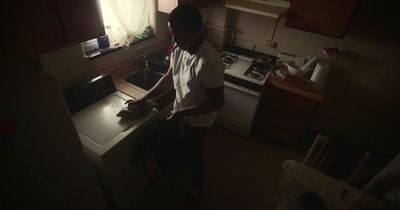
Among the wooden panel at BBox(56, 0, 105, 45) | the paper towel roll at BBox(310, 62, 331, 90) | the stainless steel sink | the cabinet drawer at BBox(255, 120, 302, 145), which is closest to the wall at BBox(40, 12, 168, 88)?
the stainless steel sink

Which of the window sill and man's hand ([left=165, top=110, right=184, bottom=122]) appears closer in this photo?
man's hand ([left=165, top=110, right=184, bottom=122])

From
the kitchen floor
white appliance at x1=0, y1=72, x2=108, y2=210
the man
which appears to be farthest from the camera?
the kitchen floor

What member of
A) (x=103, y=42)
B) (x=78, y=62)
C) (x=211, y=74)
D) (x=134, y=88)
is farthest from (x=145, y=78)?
(x=211, y=74)

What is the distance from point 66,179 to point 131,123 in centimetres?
54

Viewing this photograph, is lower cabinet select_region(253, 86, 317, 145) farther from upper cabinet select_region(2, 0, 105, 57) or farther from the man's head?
upper cabinet select_region(2, 0, 105, 57)

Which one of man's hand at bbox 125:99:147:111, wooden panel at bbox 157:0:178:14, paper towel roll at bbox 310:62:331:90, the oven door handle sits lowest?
the oven door handle

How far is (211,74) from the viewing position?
125cm

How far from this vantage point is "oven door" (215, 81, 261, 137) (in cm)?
227

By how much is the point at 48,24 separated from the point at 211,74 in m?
0.83

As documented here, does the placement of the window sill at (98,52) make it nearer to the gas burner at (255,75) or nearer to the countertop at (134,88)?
the countertop at (134,88)

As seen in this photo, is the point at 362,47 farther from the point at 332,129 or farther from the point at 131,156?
the point at 131,156

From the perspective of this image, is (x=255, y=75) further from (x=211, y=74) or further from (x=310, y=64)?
(x=211, y=74)

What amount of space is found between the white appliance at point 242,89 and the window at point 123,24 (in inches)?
38.1

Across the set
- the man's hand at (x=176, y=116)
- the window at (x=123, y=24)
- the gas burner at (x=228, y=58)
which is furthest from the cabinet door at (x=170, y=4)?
the man's hand at (x=176, y=116)
